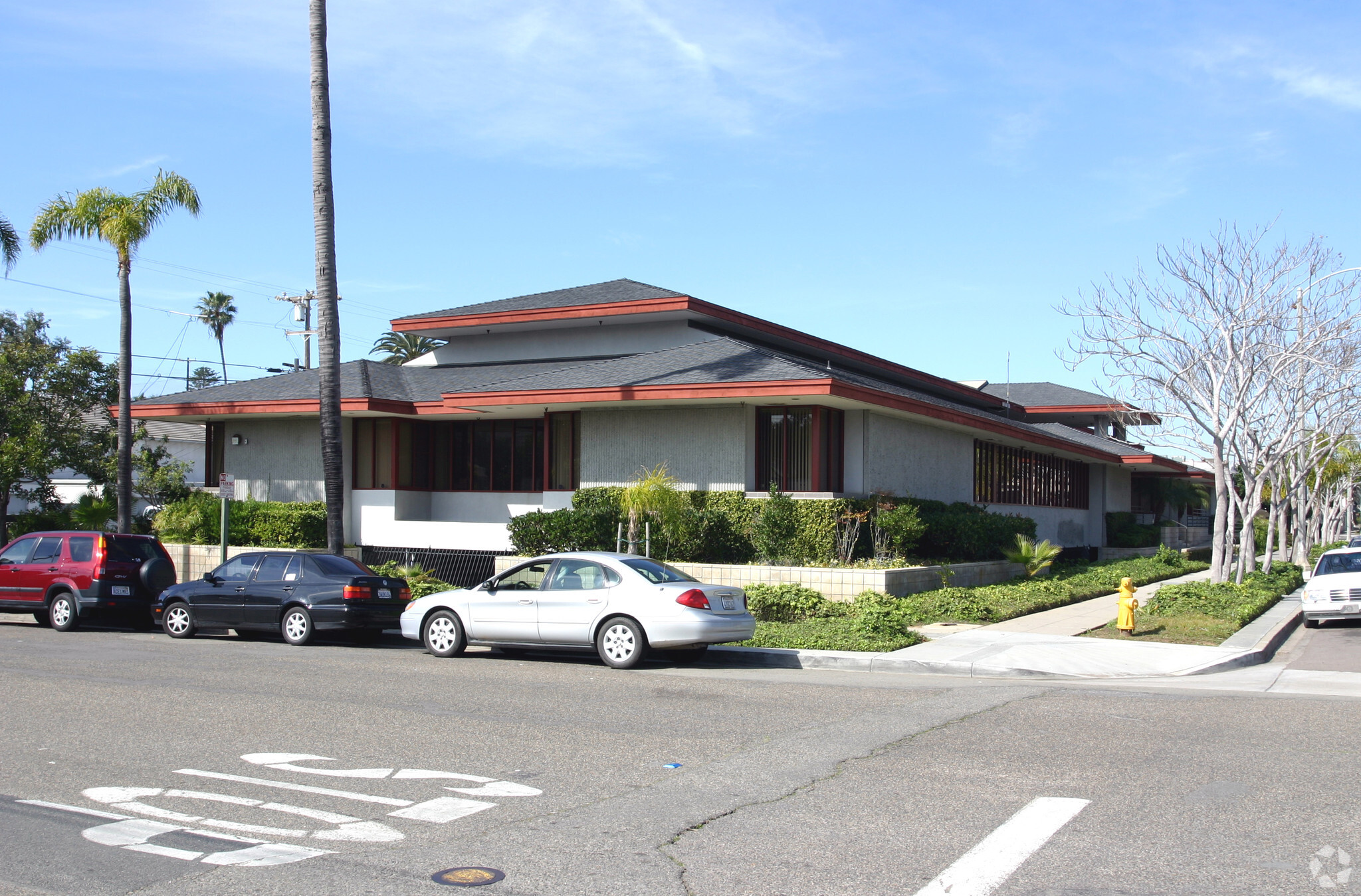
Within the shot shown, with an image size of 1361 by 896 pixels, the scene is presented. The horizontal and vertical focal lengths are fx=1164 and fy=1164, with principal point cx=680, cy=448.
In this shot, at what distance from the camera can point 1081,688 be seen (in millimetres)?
12680

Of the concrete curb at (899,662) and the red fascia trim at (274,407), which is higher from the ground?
the red fascia trim at (274,407)

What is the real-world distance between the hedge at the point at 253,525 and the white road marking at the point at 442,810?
19.3 metres

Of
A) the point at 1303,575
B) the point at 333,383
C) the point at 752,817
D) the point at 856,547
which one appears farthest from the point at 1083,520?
the point at 752,817

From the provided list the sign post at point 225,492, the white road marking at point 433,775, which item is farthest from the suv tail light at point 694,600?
the sign post at point 225,492

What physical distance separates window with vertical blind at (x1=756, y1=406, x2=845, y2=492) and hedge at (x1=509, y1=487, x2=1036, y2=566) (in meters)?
0.69

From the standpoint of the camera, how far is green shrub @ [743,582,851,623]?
18.8m

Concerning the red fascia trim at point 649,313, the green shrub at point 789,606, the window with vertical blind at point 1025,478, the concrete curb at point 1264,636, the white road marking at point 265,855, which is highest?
the red fascia trim at point 649,313

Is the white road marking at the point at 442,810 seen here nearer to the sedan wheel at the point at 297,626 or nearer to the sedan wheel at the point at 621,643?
the sedan wheel at the point at 621,643

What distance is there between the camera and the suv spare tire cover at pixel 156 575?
64.3 feet

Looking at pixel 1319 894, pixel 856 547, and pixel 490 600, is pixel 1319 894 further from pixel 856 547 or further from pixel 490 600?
→ pixel 856 547

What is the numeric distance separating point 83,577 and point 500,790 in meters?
14.4

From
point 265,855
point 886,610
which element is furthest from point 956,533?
point 265,855

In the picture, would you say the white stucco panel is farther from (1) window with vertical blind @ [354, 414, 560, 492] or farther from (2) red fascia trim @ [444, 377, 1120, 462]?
(1) window with vertical blind @ [354, 414, 560, 492]

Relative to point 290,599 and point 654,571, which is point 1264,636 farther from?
point 290,599
